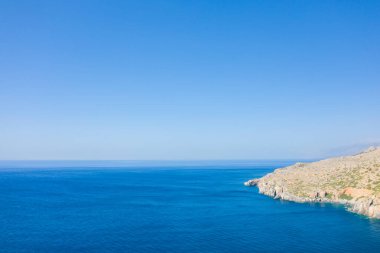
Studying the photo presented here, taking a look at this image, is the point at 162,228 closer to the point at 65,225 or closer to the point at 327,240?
the point at 65,225

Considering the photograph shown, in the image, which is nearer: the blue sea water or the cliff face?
the blue sea water

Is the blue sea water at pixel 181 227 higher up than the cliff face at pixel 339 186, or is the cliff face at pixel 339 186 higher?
the cliff face at pixel 339 186

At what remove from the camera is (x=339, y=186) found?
128 meters

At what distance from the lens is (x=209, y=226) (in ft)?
298

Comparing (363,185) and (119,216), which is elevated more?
(363,185)

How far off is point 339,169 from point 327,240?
76477mm

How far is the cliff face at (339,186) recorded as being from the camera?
348ft

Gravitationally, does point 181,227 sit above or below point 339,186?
below

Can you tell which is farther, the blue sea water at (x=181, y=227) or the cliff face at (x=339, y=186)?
the cliff face at (x=339, y=186)

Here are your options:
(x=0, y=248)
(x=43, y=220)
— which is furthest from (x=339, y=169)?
(x=0, y=248)

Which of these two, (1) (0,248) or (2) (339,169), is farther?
(2) (339,169)

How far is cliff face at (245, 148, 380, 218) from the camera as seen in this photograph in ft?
348

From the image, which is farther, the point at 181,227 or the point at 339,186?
the point at 339,186

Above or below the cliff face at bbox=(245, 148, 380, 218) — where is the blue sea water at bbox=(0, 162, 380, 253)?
below
